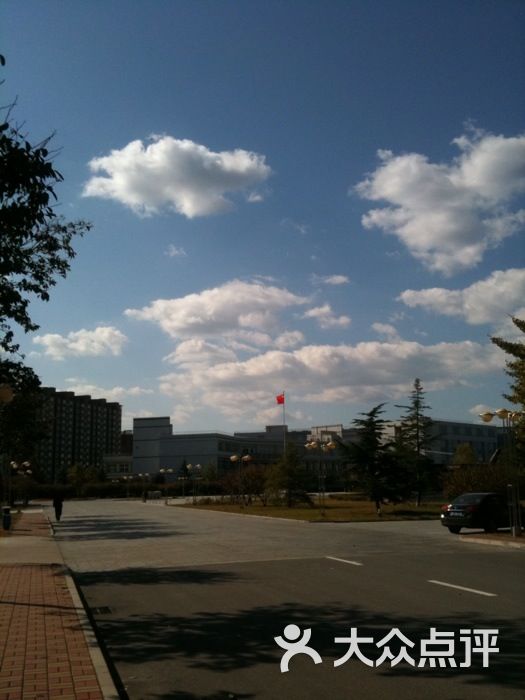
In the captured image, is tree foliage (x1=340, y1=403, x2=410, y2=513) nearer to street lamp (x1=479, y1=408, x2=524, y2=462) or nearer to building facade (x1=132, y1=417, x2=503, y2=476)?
street lamp (x1=479, y1=408, x2=524, y2=462)

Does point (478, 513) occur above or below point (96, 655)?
below

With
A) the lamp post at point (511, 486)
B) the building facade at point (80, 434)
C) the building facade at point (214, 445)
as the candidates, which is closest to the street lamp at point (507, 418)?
the lamp post at point (511, 486)

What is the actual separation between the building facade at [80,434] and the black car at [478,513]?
5089 inches

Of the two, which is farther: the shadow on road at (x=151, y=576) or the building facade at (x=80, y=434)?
the building facade at (x=80, y=434)

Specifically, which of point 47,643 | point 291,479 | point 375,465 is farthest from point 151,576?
point 291,479

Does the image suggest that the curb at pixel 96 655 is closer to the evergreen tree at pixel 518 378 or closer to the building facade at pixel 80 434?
the evergreen tree at pixel 518 378

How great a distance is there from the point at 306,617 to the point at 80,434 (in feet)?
545

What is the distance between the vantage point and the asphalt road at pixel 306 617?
617 cm

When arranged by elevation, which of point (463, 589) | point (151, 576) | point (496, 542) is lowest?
point (496, 542)

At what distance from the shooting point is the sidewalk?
5863mm

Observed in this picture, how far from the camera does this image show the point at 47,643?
7590 millimetres

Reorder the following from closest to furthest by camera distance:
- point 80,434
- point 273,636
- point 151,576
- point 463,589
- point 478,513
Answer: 1. point 273,636
2. point 463,589
3. point 151,576
4. point 478,513
5. point 80,434

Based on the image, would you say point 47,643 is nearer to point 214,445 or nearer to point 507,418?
point 507,418

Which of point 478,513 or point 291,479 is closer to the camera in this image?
point 478,513
